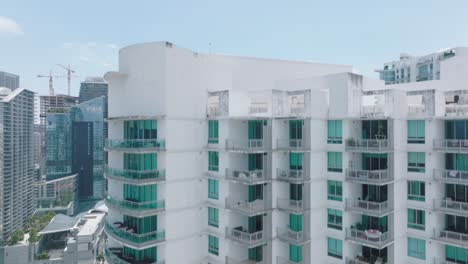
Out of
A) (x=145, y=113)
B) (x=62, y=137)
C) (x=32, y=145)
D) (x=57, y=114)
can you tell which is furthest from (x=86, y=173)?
(x=145, y=113)

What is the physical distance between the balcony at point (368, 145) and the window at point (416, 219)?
19.8ft

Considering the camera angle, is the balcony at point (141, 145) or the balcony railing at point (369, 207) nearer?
the balcony railing at point (369, 207)

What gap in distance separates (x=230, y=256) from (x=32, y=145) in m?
94.8

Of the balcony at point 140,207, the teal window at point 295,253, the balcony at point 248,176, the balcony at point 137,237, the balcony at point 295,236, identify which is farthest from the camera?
the teal window at point 295,253

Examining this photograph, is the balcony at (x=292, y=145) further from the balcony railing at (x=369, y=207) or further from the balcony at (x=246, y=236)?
the balcony at (x=246, y=236)

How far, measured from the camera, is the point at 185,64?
1233 inches

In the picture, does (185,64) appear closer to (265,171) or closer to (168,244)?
(265,171)

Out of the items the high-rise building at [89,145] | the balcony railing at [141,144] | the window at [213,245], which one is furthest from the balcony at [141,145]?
the high-rise building at [89,145]

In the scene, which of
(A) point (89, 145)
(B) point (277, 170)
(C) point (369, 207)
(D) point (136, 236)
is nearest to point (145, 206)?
(D) point (136, 236)

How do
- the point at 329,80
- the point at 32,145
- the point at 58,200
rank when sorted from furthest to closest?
the point at 58,200 → the point at 32,145 → the point at 329,80

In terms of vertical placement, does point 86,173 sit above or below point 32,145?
below

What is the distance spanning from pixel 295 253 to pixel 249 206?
20.5 ft

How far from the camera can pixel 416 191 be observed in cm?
2872

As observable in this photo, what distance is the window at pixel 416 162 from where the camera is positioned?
28.2 m
